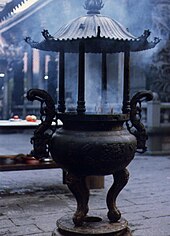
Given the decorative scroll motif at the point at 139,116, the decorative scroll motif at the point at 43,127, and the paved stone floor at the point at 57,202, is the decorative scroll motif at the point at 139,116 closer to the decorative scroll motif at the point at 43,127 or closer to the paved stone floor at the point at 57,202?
the decorative scroll motif at the point at 43,127

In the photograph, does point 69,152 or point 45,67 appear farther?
point 45,67

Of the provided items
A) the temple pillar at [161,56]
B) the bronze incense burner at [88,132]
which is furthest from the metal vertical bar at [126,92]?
the temple pillar at [161,56]

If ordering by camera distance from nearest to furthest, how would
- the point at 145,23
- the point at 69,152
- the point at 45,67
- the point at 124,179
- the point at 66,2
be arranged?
the point at 69,152
the point at 124,179
the point at 66,2
the point at 145,23
the point at 45,67

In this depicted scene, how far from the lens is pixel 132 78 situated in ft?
44.3

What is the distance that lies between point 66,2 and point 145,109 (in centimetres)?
572

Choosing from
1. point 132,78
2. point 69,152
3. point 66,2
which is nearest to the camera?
point 69,152

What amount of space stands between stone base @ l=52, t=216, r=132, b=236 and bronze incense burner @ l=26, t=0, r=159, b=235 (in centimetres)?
2

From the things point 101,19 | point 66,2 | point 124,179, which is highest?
point 66,2

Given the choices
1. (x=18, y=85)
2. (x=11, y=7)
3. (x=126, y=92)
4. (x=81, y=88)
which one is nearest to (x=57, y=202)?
(x=126, y=92)

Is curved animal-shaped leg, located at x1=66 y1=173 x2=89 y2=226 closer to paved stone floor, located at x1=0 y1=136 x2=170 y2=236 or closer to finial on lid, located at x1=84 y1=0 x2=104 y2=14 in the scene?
paved stone floor, located at x1=0 y1=136 x2=170 y2=236

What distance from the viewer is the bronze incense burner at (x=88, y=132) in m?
3.36

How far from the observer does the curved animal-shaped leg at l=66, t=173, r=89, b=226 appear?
11.5 feet

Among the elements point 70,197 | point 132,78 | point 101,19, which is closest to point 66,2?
point 101,19

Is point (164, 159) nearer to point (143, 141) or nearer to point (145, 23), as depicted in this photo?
point (145, 23)
